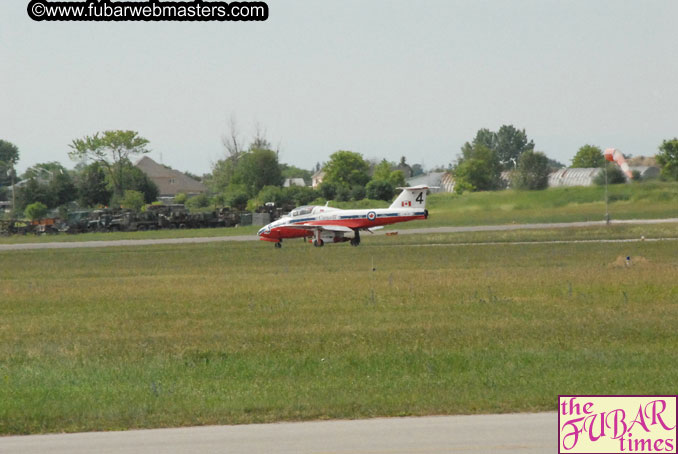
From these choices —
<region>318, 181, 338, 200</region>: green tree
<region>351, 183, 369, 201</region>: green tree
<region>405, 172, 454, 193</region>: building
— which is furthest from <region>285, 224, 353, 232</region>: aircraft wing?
<region>405, 172, 454, 193</region>: building

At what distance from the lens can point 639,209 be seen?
65438mm

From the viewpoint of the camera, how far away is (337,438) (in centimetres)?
1134

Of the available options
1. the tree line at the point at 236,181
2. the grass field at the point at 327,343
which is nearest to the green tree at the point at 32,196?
the tree line at the point at 236,181

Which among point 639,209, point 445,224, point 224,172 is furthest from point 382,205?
point 224,172

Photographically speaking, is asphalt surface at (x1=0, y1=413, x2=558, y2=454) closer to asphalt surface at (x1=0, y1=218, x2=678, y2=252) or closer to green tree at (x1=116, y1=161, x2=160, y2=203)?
asphalt surface at (x1=0, y1=218, x2=678, y2=252)

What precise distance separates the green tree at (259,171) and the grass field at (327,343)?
93.9 meters

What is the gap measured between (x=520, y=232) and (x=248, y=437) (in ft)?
162

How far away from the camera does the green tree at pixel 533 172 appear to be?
63.6m

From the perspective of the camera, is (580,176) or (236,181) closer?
(580,176)

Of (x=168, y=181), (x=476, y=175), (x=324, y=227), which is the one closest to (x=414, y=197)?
(x=324, y=227)

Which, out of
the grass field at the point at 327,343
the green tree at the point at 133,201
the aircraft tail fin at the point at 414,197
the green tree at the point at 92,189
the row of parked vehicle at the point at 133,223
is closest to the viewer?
the grass field at the point at 327,343

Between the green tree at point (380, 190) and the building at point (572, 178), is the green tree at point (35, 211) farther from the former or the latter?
the building at point (572, 178)

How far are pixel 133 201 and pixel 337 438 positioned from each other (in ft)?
356

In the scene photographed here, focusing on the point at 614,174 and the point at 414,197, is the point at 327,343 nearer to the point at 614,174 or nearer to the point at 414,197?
the point at 414,197
